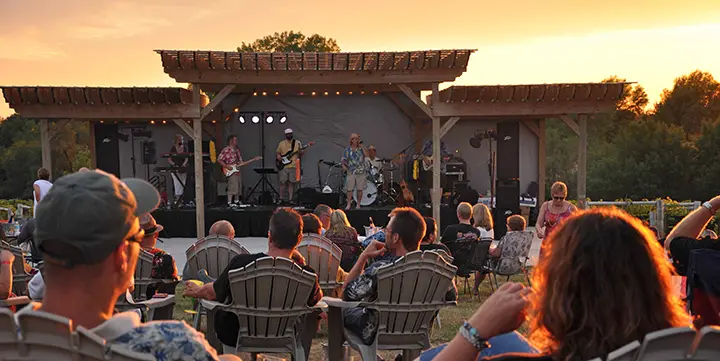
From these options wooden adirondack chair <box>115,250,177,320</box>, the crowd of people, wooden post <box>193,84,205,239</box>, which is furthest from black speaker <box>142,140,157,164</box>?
the crowd of people

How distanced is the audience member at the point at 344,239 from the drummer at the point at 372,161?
8021 mm

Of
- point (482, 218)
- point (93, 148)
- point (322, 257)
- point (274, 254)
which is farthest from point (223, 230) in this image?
point (93, 148)

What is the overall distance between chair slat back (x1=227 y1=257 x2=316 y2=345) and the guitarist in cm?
1048

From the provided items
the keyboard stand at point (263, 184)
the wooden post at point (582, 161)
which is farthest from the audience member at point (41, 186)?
the wooden post at point (582, 161)

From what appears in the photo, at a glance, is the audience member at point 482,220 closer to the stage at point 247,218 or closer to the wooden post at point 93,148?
the stage at point 247,218

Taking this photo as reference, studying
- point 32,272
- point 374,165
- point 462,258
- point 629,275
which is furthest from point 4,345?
point 374,165

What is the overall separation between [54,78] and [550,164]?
31.0m

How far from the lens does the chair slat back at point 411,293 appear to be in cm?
402

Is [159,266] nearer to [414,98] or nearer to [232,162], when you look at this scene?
[414,98]

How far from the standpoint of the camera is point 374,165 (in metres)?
14.7

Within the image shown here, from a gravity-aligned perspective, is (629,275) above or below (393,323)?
above

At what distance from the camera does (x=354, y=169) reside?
14172mm

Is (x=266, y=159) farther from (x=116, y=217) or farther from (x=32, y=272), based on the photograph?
(x=116, y=217)

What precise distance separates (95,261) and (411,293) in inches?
106
